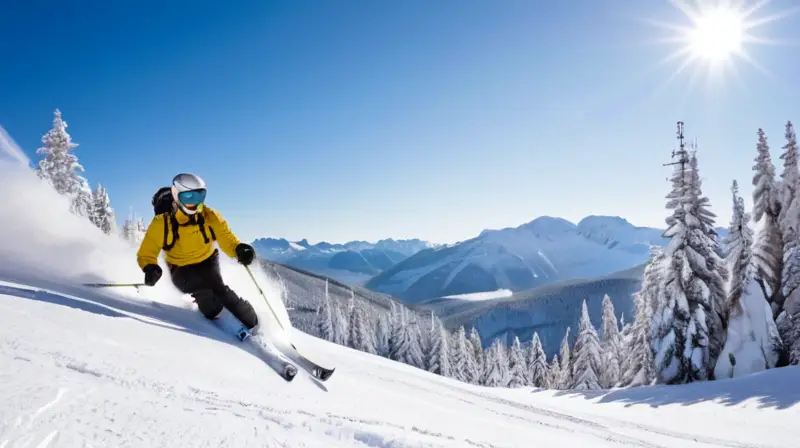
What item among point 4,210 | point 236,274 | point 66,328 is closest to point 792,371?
point 236,274

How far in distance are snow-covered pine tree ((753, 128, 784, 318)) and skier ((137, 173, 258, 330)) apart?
85.6ft

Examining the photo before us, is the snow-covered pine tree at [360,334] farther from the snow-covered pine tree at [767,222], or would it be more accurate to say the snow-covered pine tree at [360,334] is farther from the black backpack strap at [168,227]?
the black backpack strap at [168,227]

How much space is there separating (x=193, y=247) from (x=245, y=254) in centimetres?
77

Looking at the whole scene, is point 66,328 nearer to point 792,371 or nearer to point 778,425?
point 778,425

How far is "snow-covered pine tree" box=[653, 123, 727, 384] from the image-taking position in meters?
19.3

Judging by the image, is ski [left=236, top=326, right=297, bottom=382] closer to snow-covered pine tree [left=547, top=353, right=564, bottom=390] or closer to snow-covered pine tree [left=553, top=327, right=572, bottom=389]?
snow-covered pine tree [left=553, top=327, right=572, bottom=389]

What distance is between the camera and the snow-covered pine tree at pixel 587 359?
115ft

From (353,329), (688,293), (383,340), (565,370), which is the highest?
(688,293)

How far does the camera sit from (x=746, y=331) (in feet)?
64.2

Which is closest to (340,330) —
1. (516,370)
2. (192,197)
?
(516,370)

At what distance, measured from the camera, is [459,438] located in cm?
465

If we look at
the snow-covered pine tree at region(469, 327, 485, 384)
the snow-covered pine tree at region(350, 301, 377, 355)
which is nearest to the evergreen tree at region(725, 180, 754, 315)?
the snow-covered pine tree at region(469, 327, 485, 384)

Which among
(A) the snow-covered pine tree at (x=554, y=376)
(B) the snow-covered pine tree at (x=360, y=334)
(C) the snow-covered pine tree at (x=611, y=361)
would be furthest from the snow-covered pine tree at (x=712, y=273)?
(B) the snow-covered pine tree at (x=360, y=334)

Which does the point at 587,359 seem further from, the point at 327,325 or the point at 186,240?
the point at 186,240
